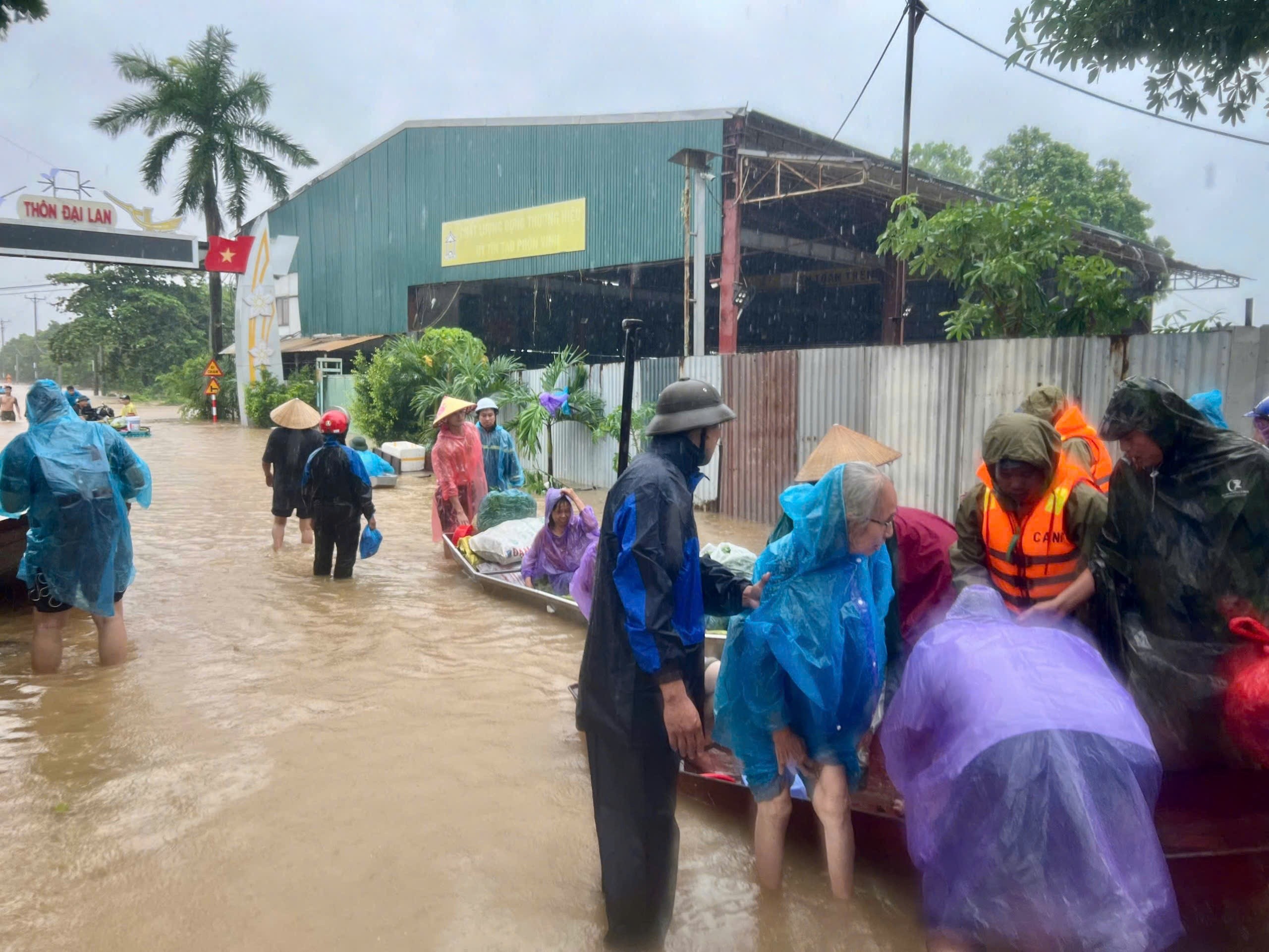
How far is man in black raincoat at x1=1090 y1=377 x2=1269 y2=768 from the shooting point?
2.94m

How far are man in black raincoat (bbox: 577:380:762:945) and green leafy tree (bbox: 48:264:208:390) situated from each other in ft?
156

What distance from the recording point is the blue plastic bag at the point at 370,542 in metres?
8.12

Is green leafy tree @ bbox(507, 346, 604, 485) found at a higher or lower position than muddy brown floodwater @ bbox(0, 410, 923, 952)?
higher

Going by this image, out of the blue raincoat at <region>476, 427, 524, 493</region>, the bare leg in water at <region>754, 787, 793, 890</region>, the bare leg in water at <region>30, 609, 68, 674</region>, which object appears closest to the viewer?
the bare leg in water at <region>754, 787, 793, 890</region>

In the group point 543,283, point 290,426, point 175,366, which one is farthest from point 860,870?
point 175,366

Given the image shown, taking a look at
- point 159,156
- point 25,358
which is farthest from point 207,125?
point 25,358

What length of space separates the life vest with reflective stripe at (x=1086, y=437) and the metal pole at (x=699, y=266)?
7425mm

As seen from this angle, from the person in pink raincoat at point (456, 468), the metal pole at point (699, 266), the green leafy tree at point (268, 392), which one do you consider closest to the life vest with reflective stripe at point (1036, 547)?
the person in pink raincoat at point (456, 468)

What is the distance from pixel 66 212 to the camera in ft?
84.7

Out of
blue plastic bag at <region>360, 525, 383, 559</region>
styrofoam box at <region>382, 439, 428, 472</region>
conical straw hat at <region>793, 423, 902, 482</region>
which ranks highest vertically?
conical straw hat at <region>793, 423, 902, 482</region>

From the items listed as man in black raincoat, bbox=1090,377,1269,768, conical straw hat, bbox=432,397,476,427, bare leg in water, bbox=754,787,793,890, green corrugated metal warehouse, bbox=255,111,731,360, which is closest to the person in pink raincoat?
conical straw hat, bbox=432,397,476,427

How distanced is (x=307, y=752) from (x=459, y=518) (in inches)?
171

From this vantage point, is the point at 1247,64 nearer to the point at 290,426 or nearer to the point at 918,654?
the point at 918,654

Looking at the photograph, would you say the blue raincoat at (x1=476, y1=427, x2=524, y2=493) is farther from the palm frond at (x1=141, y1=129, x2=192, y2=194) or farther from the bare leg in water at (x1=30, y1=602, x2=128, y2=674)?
the palm frond at (x1=141, y1=129, x2=192, y2=194)
